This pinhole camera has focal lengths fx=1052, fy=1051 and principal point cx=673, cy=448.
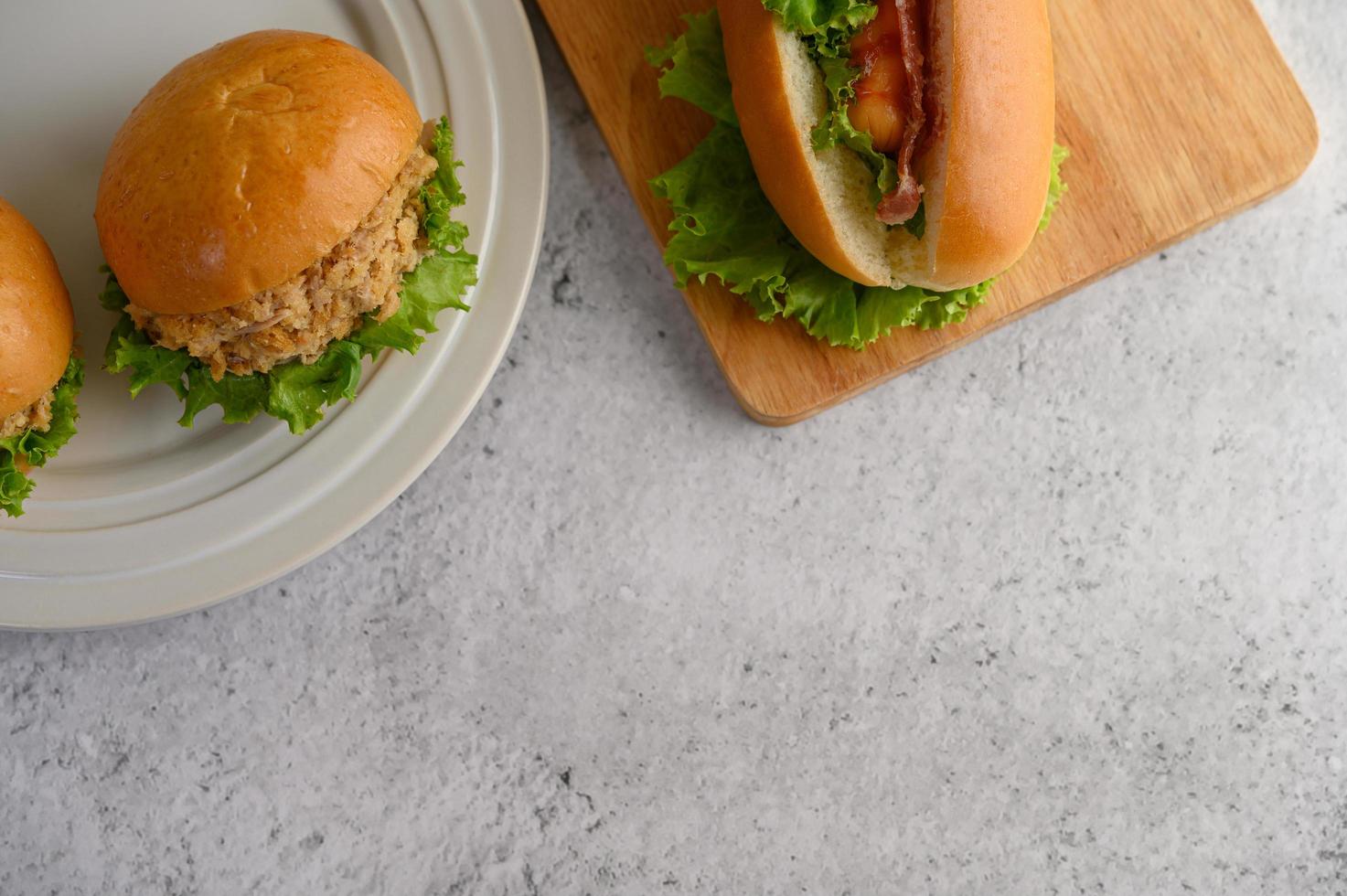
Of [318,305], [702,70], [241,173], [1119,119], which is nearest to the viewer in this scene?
[241,173]

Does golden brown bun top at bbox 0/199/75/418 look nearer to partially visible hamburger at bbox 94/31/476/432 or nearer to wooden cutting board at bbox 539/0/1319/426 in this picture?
partially visible hamburger at bbox 94/31/476/432

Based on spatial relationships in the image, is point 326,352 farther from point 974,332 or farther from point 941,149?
point 974,332

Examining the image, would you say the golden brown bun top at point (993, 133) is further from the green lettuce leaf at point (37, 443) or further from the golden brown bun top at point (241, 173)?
the green lettuce leaf at point (37, 443)

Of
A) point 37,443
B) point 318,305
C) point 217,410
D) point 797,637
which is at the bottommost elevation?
point 797,637

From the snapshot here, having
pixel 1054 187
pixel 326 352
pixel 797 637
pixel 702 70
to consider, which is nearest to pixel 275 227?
pixel 326 352

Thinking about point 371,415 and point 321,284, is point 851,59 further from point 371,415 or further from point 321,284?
point 371,415

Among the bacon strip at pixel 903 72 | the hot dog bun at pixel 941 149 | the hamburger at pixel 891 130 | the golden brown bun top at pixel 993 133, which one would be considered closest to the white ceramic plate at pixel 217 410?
the hamburger at pixel 891 130

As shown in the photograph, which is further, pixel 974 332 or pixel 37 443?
pixel 974 332
